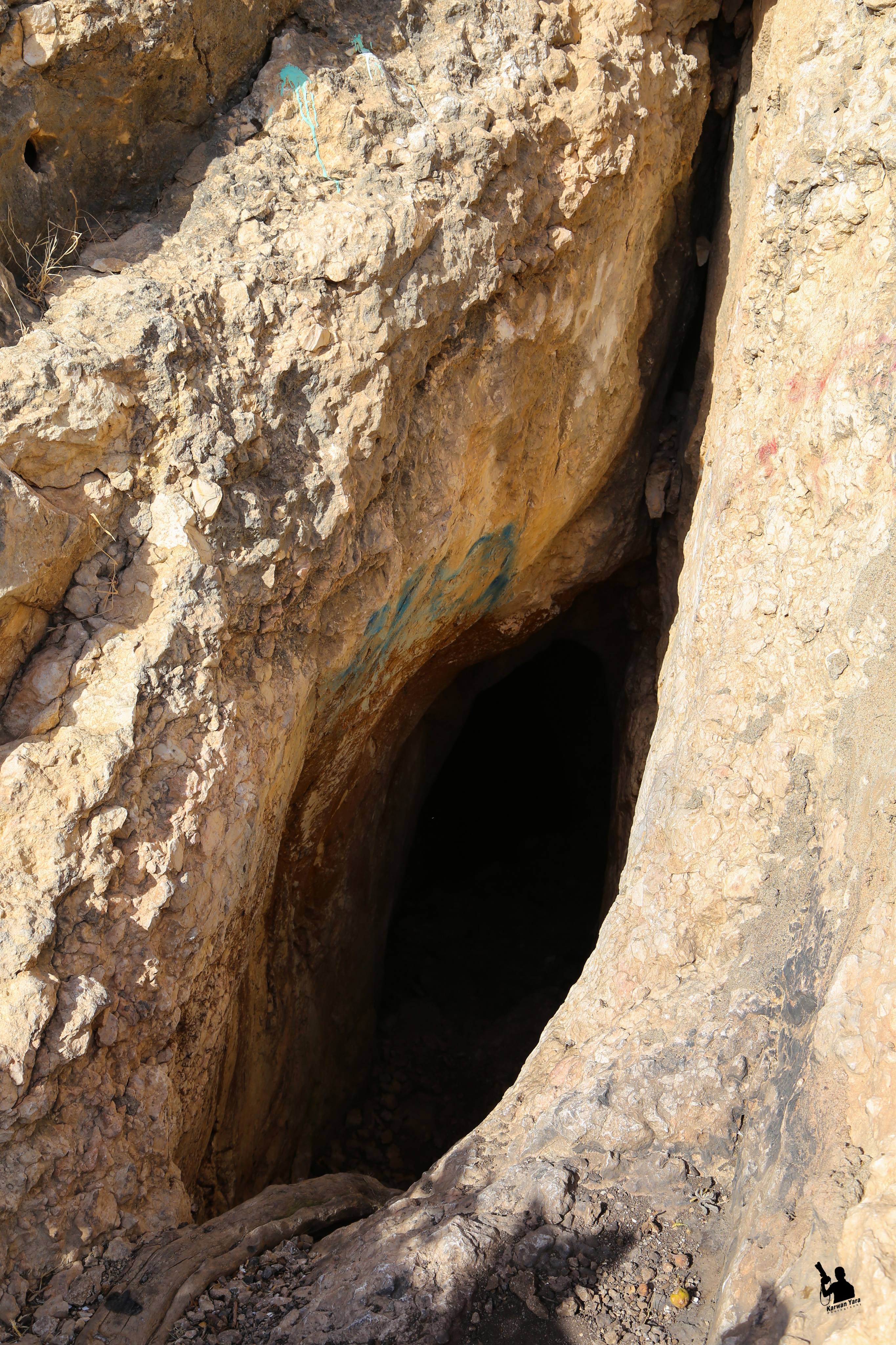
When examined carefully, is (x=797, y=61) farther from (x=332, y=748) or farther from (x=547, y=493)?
(x=332, y=748)

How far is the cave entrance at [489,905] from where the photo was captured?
4973 millimetres

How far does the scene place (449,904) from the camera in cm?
632

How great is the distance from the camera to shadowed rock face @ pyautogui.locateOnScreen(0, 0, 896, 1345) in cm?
223

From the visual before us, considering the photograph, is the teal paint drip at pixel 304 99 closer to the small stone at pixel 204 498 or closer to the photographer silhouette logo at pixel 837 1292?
the small stone at pixel 204 498

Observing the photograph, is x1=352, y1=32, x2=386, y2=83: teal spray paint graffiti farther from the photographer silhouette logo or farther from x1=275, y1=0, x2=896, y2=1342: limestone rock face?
the photographer silhouette logo

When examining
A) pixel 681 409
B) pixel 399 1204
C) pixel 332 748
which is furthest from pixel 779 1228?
pixel 681 409

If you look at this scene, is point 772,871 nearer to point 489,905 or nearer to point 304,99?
point 304,99

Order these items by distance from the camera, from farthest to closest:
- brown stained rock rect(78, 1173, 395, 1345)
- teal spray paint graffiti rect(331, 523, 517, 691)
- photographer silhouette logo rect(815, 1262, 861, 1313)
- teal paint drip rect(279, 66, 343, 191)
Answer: teal spray paint graffiti rect(331, 523, 517, 691) → teal paint drip rect(279, 66, 343, 191) → brown stained rock rect(78, 1173, 395, 1345) → photographer silhouette logo rect(815, 1262, 861, 1313)

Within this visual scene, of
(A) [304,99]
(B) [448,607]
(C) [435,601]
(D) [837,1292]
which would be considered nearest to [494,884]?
(B) [448,607]

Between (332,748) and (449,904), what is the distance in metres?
3.08

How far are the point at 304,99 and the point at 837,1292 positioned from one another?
3.53m

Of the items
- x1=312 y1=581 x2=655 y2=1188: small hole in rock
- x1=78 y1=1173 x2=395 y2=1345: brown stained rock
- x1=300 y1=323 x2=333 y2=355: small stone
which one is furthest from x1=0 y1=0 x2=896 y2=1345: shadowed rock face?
x1=312 y1=581 x2=655 y2=1188: small hole in rock

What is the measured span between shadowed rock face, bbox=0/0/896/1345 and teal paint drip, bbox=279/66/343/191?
21 millimetres

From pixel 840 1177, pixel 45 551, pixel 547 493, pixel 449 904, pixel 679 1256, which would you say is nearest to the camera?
pixel 840 1177
